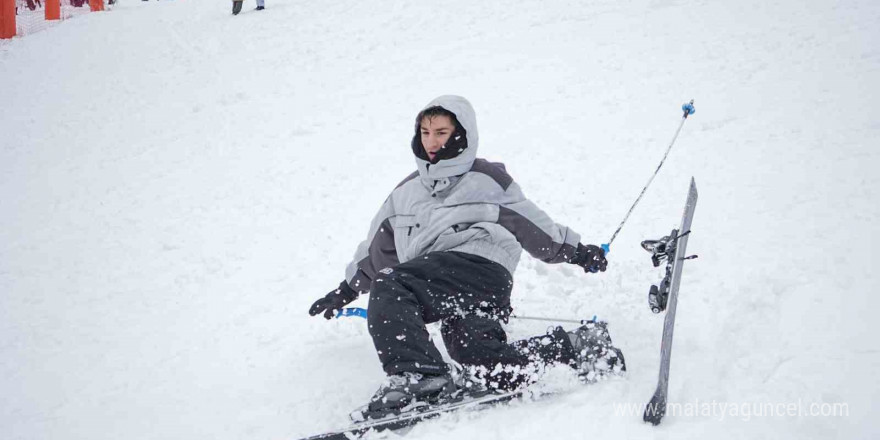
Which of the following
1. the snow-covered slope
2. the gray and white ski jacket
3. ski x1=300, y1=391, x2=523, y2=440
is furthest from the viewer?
the gray and white ski jacket

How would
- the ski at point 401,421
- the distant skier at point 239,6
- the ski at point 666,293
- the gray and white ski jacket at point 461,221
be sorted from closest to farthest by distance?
the ski at point 666,293
the ski at point 401,421
the gray and white ski jacket at point 461,221
the distant skier at point 239,6

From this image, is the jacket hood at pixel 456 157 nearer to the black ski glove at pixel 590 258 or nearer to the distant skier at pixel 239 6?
the black ski glove at pixel 590 258

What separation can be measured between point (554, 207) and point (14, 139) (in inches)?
331

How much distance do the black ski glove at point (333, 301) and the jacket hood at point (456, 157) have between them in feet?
2.64

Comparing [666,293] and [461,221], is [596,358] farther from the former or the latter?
[461,221]

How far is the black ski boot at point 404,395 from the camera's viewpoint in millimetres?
2361

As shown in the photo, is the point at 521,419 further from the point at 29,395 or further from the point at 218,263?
the point at 218,263

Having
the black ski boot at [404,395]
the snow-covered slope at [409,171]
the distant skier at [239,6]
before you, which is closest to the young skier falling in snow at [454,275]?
the black ski boot at [404,395]

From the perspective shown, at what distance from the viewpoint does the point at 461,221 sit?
2.94 metres

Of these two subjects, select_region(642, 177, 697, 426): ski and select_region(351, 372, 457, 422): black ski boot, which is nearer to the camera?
select_region(642, 177, 697, 426): ski

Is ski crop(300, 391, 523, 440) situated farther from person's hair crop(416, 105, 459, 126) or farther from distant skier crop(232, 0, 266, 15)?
distant skier crop(232, 0, 266, 15)

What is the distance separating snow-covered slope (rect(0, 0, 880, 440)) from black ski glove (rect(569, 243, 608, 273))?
29cm

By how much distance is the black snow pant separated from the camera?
245 cm

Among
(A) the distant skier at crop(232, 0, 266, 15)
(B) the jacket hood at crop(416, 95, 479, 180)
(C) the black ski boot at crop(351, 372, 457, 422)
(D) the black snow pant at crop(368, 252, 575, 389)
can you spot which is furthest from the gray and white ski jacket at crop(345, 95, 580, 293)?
(A) the distant skier at crop(232, 0, 266, 15)
